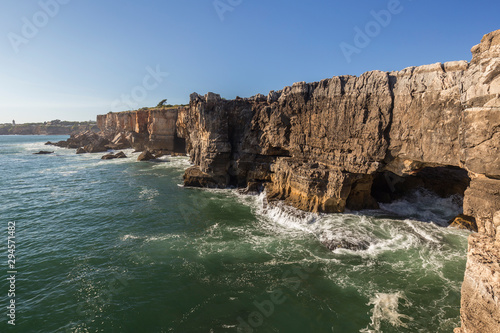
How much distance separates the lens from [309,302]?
11.7m

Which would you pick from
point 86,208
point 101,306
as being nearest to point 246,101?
point 86,208

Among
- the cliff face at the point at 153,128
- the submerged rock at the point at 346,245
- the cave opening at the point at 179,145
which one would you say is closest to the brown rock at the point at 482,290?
the submerged rock at the point at 346,245

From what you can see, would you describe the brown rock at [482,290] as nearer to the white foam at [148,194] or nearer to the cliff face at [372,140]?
the cliff face at [372,140]

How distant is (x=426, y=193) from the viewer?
2519cm

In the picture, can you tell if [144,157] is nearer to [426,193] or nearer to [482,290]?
[426,193]

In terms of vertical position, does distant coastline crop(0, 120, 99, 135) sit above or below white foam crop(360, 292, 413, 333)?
above

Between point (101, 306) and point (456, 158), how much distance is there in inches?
911

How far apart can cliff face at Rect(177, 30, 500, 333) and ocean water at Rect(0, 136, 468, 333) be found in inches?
160

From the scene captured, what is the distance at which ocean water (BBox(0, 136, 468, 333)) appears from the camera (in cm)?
1076

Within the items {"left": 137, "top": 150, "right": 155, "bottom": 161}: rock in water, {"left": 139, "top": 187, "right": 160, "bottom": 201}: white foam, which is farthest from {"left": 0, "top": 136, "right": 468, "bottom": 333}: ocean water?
{"left": 137, "top": 150, "right": 155, "bottom": 161}: rock in water

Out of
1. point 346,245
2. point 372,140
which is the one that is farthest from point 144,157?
point 346,245

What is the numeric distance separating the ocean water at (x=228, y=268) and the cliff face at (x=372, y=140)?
13.3 feet

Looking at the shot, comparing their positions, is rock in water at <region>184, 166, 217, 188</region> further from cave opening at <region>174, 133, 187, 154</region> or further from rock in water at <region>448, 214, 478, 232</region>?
cave opening at <region>174, 133, 187, 154</region>

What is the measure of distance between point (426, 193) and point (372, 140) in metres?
11.6
